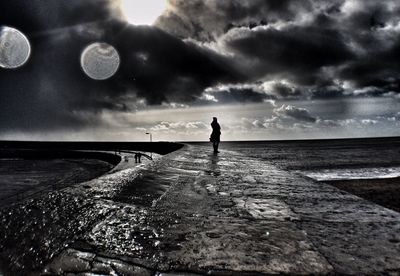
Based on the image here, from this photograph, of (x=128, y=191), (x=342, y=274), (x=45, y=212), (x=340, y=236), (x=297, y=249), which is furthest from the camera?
(x=128, y=191)

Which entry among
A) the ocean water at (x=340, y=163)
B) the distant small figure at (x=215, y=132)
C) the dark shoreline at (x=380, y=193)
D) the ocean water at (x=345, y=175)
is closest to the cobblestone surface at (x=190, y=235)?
the ocean water at (x=340, y=163)

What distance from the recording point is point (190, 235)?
180cm

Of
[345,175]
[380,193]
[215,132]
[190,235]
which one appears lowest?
[345,175]

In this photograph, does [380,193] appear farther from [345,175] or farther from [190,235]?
[190,235]

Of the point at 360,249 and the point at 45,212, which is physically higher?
the point at 45,212

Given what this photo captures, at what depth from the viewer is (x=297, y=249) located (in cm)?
160

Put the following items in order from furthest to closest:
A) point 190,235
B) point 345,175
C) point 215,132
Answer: point 345,175
point 215,132
point 190,235

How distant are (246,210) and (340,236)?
Answer: 87 cm

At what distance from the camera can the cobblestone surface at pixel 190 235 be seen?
1.39 m

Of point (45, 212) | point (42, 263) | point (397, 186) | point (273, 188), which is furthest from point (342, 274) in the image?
point (397, 186)

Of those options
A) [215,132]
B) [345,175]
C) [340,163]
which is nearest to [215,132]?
[215,132]

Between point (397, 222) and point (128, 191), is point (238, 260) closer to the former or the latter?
point (397, 222)

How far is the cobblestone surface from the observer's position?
A: 4.55 ft

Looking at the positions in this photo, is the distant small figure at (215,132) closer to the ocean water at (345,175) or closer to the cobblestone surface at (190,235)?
the ocean water at (345,175)
